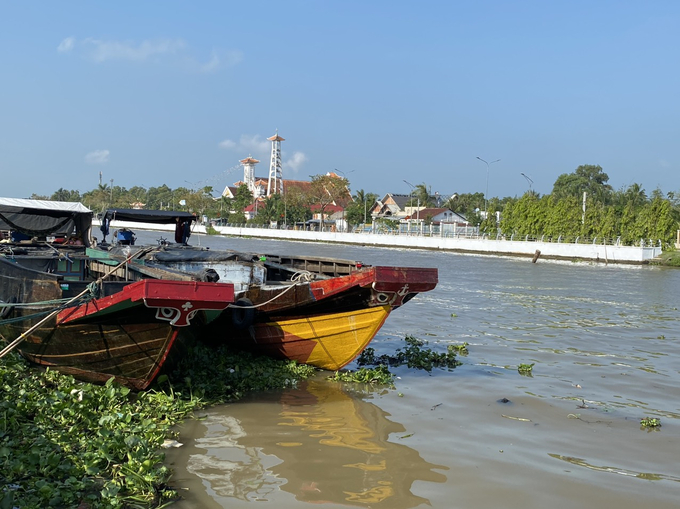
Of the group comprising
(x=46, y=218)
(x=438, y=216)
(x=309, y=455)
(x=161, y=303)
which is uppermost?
(x=438, y=216)

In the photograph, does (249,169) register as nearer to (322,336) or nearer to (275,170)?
(275,170)

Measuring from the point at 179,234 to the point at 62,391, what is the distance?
7.25 metres

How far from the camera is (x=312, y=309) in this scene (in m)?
8.90

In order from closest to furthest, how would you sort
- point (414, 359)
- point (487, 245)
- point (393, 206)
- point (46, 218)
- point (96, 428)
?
point (96, 428) < point (414, 359) < point (46, 218) < point (487, 245) < point (393, 206)

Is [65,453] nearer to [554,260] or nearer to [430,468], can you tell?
[430,468]

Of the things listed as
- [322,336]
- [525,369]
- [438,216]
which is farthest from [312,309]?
[438,216]

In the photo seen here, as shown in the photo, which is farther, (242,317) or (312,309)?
(242,317)

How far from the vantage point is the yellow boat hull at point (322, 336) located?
8633 mm

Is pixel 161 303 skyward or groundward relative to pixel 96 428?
skyward

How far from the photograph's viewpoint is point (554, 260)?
144ft

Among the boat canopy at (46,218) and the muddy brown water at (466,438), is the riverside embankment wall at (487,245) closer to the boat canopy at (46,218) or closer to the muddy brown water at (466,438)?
the boat canopy at (46,218)

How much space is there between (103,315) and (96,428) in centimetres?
126

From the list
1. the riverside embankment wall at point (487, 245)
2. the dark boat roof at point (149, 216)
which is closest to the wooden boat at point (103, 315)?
the dark boat roof at point (149, 216)

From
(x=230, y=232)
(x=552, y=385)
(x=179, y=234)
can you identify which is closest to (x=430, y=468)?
(x=552, y=385)
